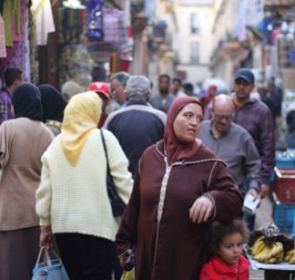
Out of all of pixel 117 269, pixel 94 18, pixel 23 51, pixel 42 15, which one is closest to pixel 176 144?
pixel 117 269

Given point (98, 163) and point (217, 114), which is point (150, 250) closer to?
point (98, 163)

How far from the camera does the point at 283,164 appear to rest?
1173 cm

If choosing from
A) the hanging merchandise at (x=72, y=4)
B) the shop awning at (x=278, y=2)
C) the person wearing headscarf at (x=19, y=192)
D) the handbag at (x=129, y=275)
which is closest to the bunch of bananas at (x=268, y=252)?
the handbag at (x=129, y=275)

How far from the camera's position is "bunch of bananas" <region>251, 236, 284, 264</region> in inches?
247

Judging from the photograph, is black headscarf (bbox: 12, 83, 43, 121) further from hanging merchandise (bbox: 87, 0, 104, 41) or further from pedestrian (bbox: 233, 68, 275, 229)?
hanging merchandise (bbox: 87, 0, 104, 41)

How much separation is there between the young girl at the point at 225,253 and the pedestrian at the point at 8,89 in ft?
16.3

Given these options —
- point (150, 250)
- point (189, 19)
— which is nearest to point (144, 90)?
point (150, 250)

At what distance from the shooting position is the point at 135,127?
7992 mm

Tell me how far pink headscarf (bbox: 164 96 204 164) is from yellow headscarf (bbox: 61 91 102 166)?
117 cm

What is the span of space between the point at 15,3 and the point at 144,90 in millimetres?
2583

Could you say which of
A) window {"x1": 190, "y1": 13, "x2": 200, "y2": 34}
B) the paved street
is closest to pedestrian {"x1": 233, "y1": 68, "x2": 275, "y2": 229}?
the paved street

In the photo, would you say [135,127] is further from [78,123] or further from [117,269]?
[78,123]

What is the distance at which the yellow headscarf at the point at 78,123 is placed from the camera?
6418 millimetres

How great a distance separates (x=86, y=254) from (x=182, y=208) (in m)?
1.47
